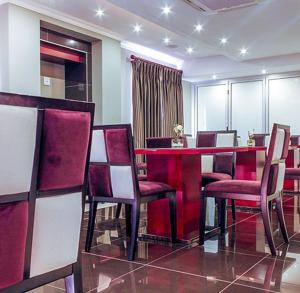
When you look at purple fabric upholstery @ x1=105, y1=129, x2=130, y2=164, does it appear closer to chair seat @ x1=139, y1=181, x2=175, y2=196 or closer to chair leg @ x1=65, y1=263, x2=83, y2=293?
chair seat @ x1=139, y1=181, x2=175, y2=196

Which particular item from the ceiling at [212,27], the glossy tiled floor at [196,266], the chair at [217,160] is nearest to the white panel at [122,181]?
the glossy tiled floor at [196,266]

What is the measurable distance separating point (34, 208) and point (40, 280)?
0.26 meters

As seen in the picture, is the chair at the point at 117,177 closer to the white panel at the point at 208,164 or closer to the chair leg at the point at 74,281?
the chair leg at the point at 74,281

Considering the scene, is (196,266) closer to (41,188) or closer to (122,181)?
(122,181)

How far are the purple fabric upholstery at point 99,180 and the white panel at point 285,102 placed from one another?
261 inches

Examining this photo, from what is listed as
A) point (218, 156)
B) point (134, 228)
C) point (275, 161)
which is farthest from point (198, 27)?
point (134, 228)

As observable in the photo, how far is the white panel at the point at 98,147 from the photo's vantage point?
9.21ft

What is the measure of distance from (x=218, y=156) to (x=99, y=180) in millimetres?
2063

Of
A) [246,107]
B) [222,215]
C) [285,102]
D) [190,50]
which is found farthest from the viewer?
[246,107]

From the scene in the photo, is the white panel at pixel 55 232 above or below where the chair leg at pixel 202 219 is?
above

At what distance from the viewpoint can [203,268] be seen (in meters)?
2.52

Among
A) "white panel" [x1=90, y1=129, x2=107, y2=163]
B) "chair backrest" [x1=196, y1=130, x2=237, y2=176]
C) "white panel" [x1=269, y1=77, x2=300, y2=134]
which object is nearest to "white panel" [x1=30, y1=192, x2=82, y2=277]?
"white panel" [x1=90, y1=129, x2=107, y2=163]

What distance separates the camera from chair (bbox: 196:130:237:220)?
4125mm

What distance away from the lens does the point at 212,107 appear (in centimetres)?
950
